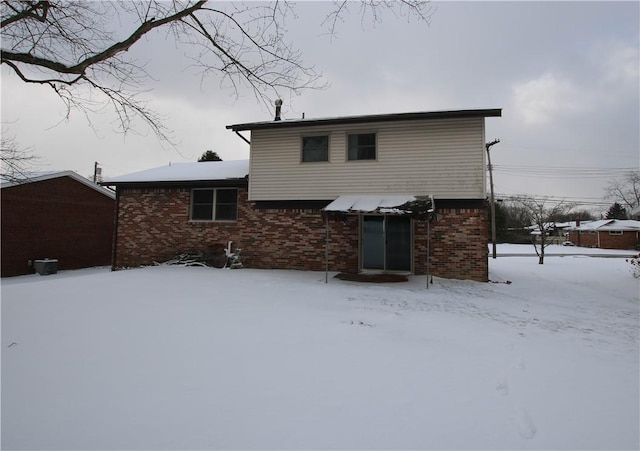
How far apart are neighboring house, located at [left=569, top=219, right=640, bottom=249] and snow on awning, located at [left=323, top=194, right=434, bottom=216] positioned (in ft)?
126

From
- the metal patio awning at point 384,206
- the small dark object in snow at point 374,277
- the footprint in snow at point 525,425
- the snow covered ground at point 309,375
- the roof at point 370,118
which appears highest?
the roof at point 370,118

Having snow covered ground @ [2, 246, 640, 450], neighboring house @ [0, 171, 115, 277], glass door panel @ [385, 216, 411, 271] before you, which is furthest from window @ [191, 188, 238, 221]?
neighboring house @ [0, 171, 115, 277]

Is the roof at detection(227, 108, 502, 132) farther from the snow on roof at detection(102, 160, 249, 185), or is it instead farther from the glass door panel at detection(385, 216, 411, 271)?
the glass door panel at detection(385, 216, 411, 271)

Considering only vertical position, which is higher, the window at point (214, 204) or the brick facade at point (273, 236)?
the window at point (214, 204)

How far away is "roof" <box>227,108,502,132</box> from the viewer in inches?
373

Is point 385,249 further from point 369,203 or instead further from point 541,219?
point 541,219

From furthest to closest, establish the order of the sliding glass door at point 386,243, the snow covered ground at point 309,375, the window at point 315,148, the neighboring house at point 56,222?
the neighboring house at point 56,222 < the window at point 315,148 < the sliding glass door at point 386,243 < the snow covered ground at point 309,375

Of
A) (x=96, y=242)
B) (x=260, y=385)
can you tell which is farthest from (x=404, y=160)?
(x=96, y=242)

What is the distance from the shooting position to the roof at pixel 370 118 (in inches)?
373

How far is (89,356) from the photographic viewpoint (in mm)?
3701

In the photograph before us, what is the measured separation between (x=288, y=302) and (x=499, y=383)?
157 inches

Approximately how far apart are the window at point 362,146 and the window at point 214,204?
432 centimetres

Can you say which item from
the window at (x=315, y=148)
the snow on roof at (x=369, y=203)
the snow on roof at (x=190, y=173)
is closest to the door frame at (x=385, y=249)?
the snow on roof at (x=369, y=203)

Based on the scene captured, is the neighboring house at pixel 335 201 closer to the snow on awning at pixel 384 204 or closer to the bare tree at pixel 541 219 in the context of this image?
the snow on awning at pixel 384 204
